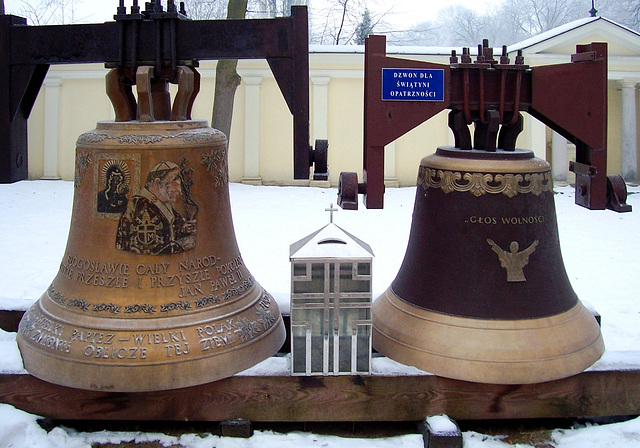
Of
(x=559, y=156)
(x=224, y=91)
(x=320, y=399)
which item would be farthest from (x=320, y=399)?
(x=559, y=156)

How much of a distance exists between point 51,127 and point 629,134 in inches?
498

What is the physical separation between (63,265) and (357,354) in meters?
1.43

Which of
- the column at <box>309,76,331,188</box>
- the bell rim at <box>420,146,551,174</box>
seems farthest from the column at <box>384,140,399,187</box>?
the bell rim at <box>420,146,551,174</box>

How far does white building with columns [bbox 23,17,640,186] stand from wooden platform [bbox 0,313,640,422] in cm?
1090

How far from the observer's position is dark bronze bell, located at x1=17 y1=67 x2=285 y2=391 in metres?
2.90

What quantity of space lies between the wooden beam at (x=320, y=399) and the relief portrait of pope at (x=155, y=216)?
66cm

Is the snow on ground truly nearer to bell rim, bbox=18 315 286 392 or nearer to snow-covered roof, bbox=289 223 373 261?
bell rim, bbox=18 315 286 392

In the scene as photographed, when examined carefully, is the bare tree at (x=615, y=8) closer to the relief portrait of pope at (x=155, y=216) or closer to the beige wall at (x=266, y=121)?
the beige wall at (x=266, y=121)

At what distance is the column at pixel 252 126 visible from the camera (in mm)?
14023

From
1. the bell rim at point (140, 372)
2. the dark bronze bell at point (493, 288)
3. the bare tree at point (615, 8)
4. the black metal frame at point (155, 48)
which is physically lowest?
the bell rim at point (140, 372)

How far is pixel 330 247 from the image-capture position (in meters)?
3.18

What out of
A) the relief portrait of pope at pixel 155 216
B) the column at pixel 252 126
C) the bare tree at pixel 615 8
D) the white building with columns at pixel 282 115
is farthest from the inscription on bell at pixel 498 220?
the bare tree at pixel 615 8

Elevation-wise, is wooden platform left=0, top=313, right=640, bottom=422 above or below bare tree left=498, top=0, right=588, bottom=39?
below

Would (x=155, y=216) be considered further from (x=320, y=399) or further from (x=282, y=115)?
(x=282, y=115)
